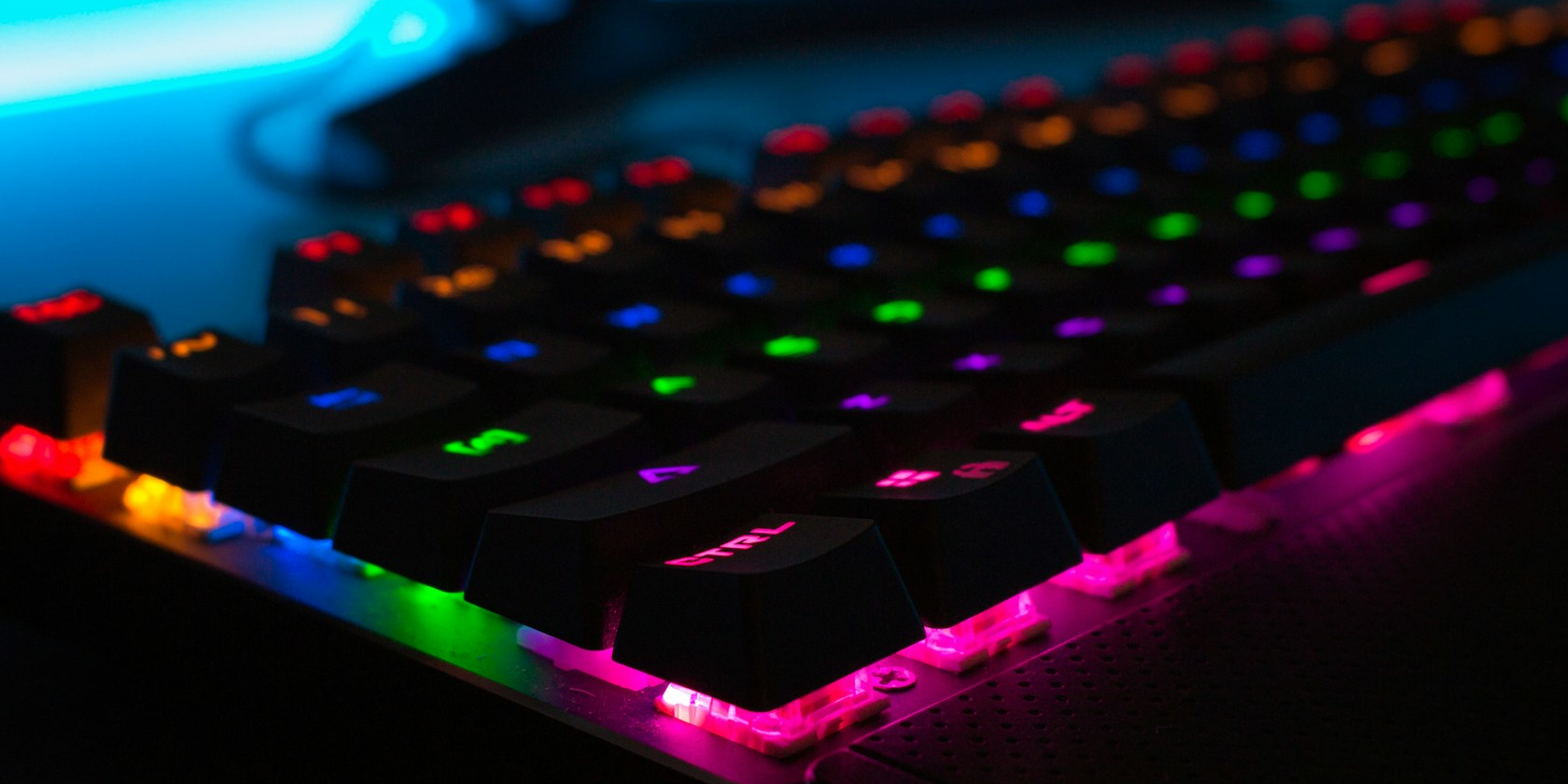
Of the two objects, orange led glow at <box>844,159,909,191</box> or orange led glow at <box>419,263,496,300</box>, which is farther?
Result: orange led glow at <box>844,159,909,191</box>

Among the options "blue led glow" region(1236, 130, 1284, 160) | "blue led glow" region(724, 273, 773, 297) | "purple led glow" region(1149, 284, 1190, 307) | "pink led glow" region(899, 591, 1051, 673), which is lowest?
"pink led glow" region(899, 591, 1051, 673)

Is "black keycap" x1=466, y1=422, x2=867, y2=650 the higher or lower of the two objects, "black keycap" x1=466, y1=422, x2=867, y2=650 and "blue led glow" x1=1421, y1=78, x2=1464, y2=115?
the lower

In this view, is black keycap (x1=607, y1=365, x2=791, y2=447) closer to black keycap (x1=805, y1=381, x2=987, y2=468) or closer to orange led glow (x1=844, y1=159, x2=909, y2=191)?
black keycap (x1=805, y1=381, x2=987, y2=468)

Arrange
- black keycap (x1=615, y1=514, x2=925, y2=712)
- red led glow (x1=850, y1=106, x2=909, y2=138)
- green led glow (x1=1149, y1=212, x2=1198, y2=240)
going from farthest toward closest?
red led glow (x1=850, y1=106, x2=909, y2=138) → green led glow (x1=1149, y1=212, x2=1198, y2=240) → black keycap (x1=615, y1=514, x2=925, y2=712)

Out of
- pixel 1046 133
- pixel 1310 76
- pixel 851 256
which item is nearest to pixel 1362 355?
pixel 851 256

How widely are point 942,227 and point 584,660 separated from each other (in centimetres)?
59

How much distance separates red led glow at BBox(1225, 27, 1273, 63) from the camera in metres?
1.58

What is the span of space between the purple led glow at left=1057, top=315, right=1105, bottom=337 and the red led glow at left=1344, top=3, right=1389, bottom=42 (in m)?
0.97

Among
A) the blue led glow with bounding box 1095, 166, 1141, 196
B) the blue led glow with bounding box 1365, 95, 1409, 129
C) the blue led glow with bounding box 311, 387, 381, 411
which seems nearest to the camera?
the blue led glow with bounding box 311, 387, 381, 411

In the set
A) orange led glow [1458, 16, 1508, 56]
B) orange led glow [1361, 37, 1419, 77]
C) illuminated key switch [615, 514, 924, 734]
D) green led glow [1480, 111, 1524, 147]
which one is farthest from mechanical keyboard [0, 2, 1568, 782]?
orange led glow [1458, 16, 1508, 56]

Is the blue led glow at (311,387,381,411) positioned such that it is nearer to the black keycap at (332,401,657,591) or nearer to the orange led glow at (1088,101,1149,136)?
the black keycap at (332,401,657,591)

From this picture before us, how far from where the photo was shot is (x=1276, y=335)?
0.80 metres

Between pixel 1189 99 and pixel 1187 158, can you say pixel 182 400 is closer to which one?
pixel 1187 158

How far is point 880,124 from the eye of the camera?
130 cm
